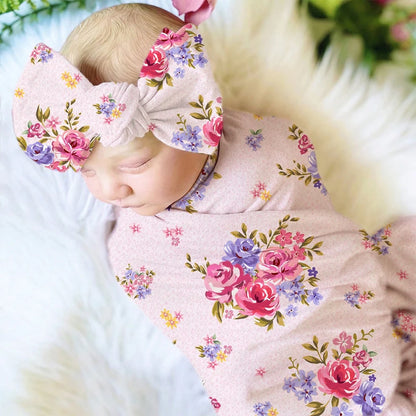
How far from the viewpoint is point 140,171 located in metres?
0.92

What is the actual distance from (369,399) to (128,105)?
0.69 m

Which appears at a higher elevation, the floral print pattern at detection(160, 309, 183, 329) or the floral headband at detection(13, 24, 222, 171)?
the floral headband at detection(13, 24, 222, 171)

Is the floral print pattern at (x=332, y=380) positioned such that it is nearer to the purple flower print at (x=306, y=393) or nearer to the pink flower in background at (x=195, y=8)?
the purple flower print at (x=306, y=393)

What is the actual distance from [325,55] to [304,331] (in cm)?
60

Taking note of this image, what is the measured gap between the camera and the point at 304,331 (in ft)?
3.38

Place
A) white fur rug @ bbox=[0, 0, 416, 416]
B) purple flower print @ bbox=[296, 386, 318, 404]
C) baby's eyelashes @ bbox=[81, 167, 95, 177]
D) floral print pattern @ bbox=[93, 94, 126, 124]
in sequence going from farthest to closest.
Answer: white fur rug @ bbox=[0, 0, 416, 416] → purple flower print @ bbox=[296, 386, 318, 404] → baby's eyelashes @ bbox=[81, 167, 95, 177] → floral print pattern @ bbox=[93, 94, 126, 124]

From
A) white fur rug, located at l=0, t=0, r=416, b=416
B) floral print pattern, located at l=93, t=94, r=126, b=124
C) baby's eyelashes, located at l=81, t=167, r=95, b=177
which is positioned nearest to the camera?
floral print pattern, located at l=93, t=94, r=126, b=124

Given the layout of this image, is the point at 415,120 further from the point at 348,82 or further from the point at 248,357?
the point at 248,357

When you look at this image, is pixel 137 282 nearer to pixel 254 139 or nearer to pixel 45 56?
pixel 254 139

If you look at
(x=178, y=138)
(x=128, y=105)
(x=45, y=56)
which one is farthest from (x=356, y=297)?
(x=45, y=56)

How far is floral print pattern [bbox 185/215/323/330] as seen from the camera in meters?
1.03

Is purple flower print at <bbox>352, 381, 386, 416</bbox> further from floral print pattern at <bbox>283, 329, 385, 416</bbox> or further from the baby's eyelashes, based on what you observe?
the baby's eyelashes

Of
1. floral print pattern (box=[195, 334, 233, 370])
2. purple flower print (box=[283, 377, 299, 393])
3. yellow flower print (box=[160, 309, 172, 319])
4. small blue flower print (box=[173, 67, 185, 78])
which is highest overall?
small blue flower print (box=[173, 67, 185, 78])

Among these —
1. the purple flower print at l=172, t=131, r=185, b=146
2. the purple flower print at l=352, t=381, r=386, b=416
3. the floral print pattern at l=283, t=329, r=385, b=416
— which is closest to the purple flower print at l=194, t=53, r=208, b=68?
the purple flower print at l=172, t=131, r=185, b=146
